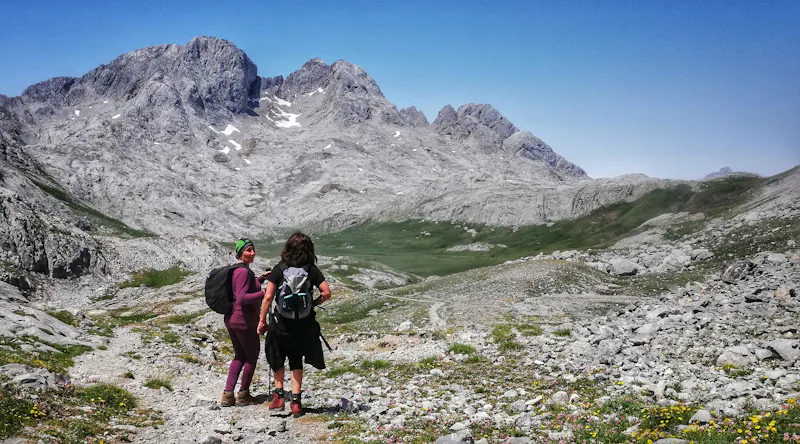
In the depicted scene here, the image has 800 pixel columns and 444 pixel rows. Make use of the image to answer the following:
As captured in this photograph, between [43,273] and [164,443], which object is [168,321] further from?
[164,443]

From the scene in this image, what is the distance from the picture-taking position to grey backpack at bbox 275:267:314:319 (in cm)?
1277

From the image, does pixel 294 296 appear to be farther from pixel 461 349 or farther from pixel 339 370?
pixel 461 349

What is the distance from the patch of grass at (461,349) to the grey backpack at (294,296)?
10.7 m

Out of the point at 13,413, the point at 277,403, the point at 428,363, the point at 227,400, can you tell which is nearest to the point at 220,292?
the point at 227,400

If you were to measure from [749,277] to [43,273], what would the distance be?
9846 centimetres

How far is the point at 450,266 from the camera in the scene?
147750 millimetres

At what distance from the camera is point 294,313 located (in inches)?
506

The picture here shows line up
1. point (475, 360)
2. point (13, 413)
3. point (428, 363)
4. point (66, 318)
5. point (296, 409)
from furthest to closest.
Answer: point (66, 318)
point (428, 363)
point (475, 360)
point (296, 409)
point (13, 413)

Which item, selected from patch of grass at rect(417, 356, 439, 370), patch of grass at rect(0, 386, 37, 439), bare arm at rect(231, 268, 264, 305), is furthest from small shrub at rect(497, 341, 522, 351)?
patch of grass at rect(0, 386, 37, 439)

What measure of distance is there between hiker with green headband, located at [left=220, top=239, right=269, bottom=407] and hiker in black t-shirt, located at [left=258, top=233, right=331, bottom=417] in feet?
3.47

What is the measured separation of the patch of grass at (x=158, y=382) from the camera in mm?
17161

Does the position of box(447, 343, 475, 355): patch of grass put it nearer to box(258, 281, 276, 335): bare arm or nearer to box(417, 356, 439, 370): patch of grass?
box(417, 356, 439, 370): patch of grass

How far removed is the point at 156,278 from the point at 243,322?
313 ft

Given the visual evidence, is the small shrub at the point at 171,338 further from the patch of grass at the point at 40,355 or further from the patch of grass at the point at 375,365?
the patch of grass at the point at 375,365
